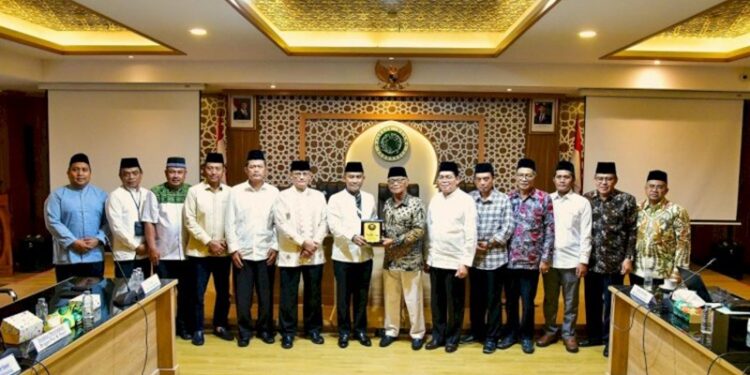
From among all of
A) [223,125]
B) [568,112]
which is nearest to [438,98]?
[568,112]

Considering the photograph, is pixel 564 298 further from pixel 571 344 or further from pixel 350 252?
pixel 350 252

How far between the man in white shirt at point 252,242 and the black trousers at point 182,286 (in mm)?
392

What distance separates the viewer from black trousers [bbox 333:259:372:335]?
13.5ft

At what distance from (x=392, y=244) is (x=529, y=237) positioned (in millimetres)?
1043

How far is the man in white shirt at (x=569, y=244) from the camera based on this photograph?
3986mm

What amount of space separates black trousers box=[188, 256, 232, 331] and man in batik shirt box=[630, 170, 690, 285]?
10.5ft

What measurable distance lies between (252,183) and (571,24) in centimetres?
276

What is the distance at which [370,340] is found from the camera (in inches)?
164

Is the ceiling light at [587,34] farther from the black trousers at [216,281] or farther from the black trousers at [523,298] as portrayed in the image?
the black trousers at [216,281]

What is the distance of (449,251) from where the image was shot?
395 centimetres

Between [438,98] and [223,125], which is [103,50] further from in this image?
[438,98]

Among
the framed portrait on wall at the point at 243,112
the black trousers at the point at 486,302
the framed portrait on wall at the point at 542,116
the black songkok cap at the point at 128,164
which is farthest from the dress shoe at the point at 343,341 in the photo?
the framed portrait on wall at the point at 542,116

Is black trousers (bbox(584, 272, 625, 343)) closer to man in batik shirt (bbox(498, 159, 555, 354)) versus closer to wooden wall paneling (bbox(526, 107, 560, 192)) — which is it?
man in batik shirt (bbox(498, 159, 555, 354))

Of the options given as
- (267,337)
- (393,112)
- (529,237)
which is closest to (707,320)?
(529,237)
